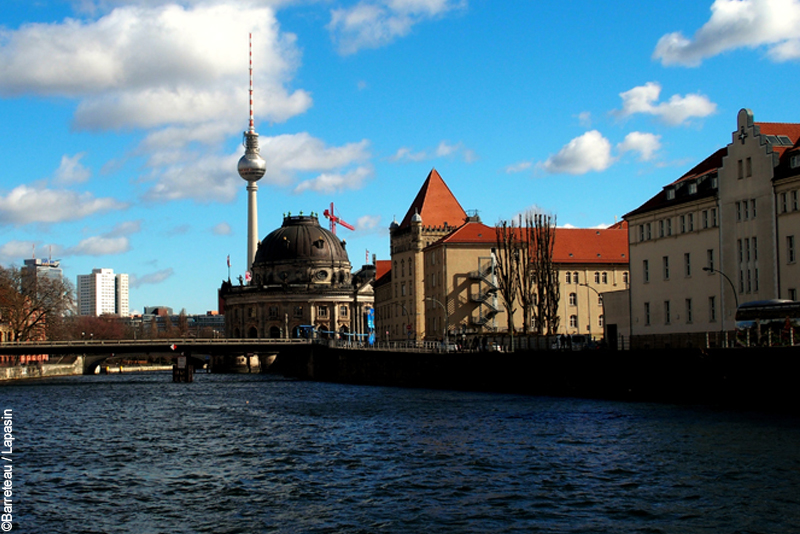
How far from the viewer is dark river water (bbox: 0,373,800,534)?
2780 cm

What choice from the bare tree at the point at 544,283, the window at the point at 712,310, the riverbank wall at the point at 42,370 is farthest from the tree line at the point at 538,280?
the riverbank wall at the point at 42,370

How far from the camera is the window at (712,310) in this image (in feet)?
247

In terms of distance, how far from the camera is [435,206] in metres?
146

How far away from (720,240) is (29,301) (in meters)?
110

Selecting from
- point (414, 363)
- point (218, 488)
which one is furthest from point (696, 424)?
point (414, 363)

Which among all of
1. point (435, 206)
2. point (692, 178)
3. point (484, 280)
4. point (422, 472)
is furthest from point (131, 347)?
point (422, 472)

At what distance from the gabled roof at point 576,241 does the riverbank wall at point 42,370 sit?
198 ft

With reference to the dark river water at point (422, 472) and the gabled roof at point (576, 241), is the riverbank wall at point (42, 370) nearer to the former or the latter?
the gabled roof at point (576, 241)

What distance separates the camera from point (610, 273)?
408ft

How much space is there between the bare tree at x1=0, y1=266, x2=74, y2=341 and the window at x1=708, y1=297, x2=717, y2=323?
338 ft

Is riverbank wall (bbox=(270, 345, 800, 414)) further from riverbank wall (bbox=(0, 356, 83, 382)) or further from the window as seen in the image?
riverbank wall (bbox=(0, 356, 83, 382))

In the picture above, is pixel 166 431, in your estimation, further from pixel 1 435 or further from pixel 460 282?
pixel 460 282

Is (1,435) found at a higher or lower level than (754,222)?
lower

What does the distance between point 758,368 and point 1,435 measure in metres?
40.3
